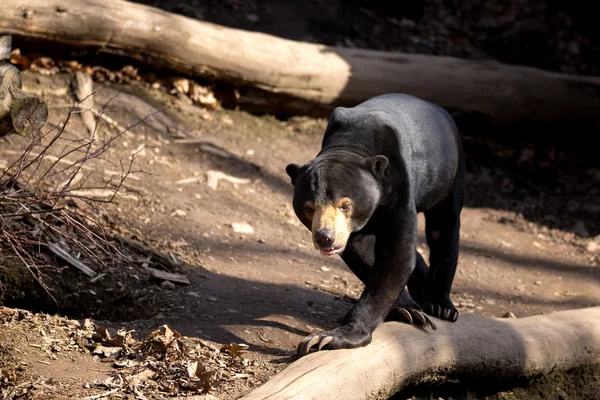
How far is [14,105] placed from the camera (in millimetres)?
4070

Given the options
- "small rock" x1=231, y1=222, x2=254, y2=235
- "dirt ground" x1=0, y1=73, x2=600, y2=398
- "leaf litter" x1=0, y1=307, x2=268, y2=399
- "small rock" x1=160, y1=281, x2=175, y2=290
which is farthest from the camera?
"small rock" x1=231, y1=222, x2=254, y2=235

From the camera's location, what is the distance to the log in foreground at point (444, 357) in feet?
12.9

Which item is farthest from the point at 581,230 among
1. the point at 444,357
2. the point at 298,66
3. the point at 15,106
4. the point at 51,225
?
the point at 15,106

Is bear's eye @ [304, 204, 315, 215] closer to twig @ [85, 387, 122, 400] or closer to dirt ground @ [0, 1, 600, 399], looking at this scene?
dirt ground @ [0, 1, 600, 399]

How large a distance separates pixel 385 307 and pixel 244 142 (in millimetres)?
4198

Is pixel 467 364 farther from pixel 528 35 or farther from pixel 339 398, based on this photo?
pixel 528 35

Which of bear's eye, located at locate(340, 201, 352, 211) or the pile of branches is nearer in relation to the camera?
bear's eye, located at locate(340, 201, 352, 211)

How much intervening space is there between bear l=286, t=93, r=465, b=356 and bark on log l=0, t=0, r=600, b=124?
3232 millimetres

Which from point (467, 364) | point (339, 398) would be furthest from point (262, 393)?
point (467, 364)

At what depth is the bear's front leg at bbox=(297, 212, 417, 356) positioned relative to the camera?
171 inches

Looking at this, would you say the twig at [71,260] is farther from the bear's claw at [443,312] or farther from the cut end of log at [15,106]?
the bear's claw at [443,312]

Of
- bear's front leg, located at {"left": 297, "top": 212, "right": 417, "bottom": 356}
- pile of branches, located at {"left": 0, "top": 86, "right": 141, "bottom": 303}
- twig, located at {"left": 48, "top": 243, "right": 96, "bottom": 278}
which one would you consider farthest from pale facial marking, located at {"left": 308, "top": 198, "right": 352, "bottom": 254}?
twig, located at {"left": 48, "top": 243, "right": 96, "bottom": 278}

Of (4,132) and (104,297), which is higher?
(4,132)

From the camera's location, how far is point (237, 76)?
8.23 m
